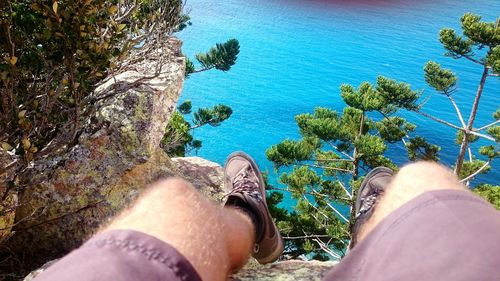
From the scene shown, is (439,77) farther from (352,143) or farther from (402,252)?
(402,252)

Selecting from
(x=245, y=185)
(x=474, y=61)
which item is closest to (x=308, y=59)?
(x=474, y=61)

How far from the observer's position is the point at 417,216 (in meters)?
0.71

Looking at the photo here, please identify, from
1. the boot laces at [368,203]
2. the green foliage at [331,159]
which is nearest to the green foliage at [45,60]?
the boot laces at [368,203]

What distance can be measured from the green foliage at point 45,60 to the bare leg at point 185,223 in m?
1.01

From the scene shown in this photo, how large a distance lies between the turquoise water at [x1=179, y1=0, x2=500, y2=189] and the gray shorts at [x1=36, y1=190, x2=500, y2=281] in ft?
34.3

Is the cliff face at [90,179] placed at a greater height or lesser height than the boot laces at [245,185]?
lesser

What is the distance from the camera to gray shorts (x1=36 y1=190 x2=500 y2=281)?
59 centimetres

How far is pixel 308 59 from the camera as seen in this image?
14328 millimetres

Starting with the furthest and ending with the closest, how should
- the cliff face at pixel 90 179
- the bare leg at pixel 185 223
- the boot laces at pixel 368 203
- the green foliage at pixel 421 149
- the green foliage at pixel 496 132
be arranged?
the green foliage at pixel 421 149
the green foliage at pixel 496 132
the cliff face at pixel 90 179
the boot laces at pixel 368 203
the bare leg at pixel 185 223

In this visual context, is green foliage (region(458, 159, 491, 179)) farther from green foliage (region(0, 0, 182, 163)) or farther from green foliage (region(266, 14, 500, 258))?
green foliage (region(0, 0, 182, 163))

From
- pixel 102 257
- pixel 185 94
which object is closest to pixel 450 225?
pixel 102 257

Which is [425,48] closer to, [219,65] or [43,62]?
[219,65]

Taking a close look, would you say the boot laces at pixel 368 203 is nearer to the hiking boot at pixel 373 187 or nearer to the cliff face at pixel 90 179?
the hiking boot at pixel 373 187

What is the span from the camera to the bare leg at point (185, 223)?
2.36 feet
